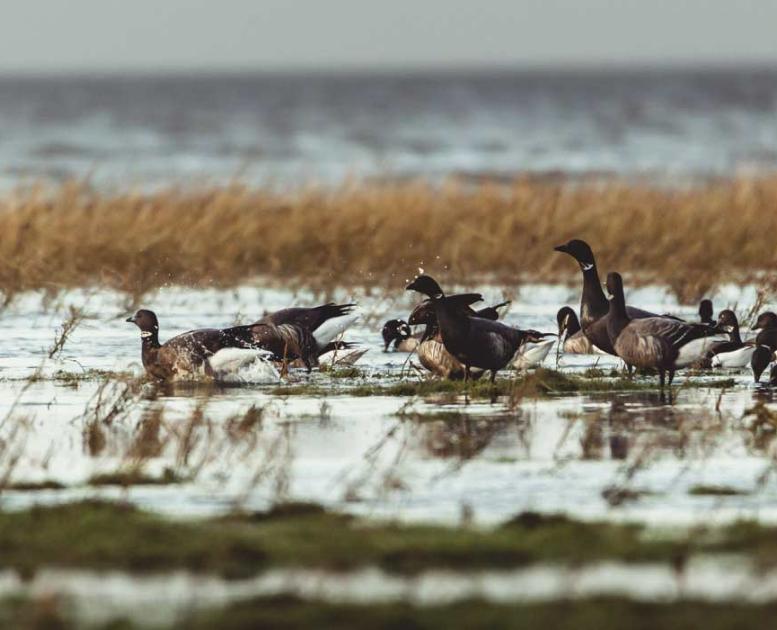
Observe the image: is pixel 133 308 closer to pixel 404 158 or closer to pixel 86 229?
pixel 86 229

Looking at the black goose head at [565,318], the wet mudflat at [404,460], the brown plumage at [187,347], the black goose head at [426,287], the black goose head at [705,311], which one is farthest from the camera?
the black goose head at [565,318]

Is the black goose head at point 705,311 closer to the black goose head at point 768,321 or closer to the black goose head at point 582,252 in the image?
the black goose head at point 768,321

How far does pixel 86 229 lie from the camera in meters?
22.7

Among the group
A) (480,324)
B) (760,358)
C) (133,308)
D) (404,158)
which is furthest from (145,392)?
(404,158)

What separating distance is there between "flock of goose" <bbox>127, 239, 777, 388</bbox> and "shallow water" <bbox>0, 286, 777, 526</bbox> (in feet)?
0.90

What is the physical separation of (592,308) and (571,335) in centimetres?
152

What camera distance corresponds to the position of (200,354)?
43.1ft

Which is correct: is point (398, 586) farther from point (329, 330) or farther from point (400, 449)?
point (329, 330)

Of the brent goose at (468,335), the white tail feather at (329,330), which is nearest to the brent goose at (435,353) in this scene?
the brent goose at (468,335)

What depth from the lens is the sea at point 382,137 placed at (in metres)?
51.8

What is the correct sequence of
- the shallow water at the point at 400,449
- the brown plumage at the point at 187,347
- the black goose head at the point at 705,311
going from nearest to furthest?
the shallow water at the point at 400,449, the brown plumage at the point at 187,347, the black goose head at the point at 705,311

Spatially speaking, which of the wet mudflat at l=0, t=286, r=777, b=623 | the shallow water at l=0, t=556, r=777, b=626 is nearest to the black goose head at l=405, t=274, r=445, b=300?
the wet mudflat at l=0, t=286, r=777, b=623

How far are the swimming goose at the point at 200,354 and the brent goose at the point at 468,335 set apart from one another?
1.39 metres

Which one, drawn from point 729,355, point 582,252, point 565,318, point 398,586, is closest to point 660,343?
point 729,355
